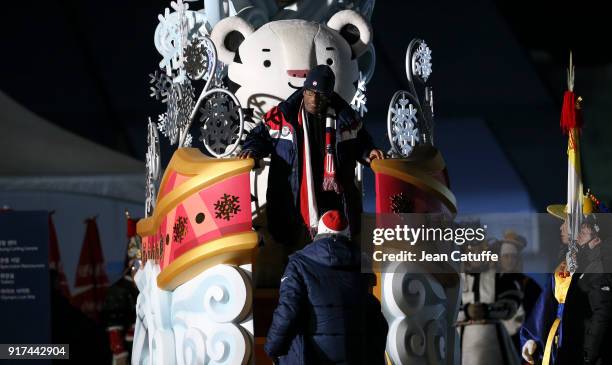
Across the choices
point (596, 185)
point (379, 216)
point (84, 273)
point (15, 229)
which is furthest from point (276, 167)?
point (596, 185)

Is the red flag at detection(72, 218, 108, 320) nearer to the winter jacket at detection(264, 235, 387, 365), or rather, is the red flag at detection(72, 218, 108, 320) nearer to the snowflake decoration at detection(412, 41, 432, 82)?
the snowflake decoration at detection(412, 41, 432, 82)

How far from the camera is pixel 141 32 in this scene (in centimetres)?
1473

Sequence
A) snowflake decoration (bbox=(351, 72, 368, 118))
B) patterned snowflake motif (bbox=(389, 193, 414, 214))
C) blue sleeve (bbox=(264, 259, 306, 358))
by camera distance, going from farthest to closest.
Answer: snowflake decoration (bbox=(351, 72, 368, 118)) < patterned snowflake motif (bbox=(389, 193, 414, 214)) < blue sleeve (bbox=(264, 259, 306, 358))

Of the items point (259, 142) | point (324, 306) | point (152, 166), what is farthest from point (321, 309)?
point (152, 166)

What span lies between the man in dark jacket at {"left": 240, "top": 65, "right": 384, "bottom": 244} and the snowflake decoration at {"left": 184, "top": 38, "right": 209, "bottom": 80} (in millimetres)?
567

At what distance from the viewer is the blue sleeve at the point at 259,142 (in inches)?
331

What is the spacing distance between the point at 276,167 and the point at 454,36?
610cm

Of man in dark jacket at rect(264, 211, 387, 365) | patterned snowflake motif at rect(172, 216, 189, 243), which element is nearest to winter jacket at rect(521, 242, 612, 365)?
man in dark jacket at rect(264, 211, 387, 365)

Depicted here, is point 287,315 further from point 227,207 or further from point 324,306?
point 227,207

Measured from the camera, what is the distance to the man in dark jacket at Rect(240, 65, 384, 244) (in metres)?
8.36

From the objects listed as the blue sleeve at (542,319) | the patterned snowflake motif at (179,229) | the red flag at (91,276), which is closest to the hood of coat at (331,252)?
the patterned snowflake motif at (179,229)

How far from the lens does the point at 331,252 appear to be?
731 centimetres

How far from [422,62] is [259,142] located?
1.51m

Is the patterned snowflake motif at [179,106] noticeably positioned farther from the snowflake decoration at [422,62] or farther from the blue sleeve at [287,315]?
the blue sleeve at [287,315]
